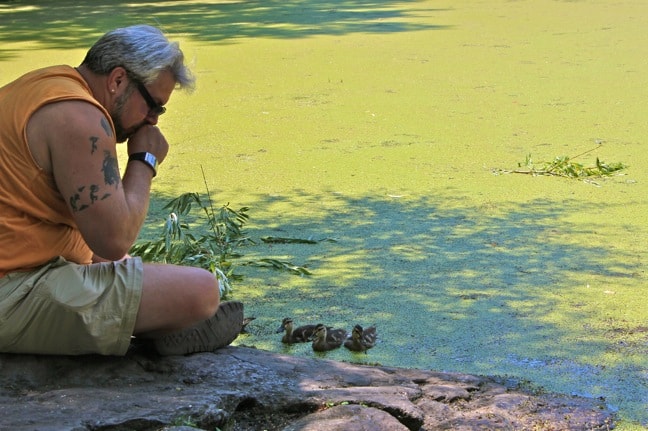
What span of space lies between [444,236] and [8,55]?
4288 mm

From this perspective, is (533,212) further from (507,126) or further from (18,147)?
(18,147)

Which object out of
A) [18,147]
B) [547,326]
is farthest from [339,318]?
[18,147]

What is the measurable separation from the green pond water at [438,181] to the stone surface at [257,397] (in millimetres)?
169

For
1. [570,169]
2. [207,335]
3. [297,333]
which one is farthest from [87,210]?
[570,169]

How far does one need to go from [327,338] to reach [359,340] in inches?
3.0

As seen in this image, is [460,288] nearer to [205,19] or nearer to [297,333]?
[297,333]

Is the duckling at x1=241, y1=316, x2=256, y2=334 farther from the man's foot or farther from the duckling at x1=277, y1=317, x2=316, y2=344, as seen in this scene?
the man's foot

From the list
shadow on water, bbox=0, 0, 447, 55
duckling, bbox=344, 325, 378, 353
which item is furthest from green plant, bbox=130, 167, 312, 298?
shadow on water, bbox=0, 0, 447, 55

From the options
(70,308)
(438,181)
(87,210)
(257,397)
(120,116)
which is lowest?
(438,181)

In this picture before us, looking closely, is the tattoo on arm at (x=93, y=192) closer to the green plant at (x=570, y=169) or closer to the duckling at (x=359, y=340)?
the duckling at (x=359, y=340)

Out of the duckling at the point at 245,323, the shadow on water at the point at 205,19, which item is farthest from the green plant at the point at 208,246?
the shadow on water at the point at 205,19

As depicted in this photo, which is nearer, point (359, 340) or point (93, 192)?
point (93, 192)

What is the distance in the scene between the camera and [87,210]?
5.82 feet

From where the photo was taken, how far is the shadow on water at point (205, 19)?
7496mm
